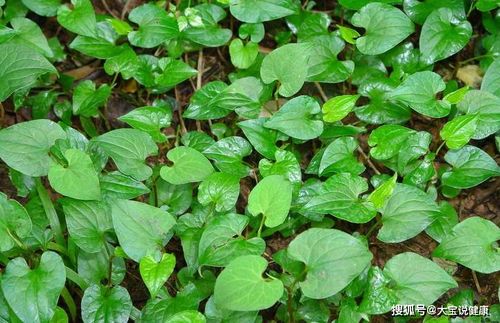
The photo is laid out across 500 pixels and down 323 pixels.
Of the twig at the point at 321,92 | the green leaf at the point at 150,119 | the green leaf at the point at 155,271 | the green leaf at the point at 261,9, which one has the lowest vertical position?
the green leaf at the point at 155,271

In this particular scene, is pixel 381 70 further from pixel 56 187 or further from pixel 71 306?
pixel 71 306

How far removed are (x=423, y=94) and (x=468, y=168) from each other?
0.31m

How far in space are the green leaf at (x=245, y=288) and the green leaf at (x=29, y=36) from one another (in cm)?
127

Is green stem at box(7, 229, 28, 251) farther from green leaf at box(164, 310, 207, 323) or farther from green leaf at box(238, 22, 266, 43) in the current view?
green leaf at box(238, 22, 266, 43)

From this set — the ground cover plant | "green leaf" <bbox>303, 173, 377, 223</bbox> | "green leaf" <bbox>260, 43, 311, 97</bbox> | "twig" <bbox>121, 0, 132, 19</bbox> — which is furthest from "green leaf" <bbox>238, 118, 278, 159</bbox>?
"twig" <bbox>121, 0, 132, 19</bbox>

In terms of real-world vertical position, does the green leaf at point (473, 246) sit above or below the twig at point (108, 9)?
below

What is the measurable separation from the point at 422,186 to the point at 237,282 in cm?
83

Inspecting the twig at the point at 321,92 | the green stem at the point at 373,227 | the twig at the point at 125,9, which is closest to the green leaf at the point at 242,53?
the twig at the point at 321,92

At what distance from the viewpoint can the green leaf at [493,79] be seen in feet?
7.06

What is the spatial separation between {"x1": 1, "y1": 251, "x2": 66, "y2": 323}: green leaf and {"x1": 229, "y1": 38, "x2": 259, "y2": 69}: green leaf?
1.04m

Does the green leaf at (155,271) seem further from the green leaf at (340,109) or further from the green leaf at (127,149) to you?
the green leaf at (340,109)

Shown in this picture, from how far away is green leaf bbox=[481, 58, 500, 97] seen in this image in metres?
2.15

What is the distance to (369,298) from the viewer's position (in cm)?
182

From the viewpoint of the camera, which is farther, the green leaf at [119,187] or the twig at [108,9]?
the twig at [108,9]
